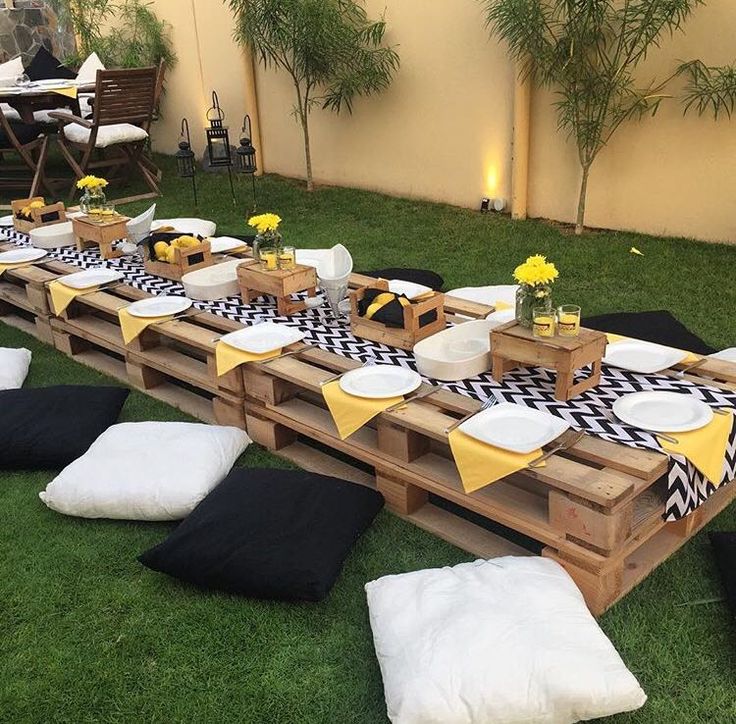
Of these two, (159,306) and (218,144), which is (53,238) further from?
(218,144)

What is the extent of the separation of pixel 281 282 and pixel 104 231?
140cm

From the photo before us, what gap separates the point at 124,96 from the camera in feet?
21.1

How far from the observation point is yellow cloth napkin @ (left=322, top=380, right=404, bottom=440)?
7.22 feet

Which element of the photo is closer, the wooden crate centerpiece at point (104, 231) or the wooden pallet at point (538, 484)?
the wooden pallet at point (538, 484)

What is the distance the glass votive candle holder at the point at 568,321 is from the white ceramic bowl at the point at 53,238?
9.53 feet

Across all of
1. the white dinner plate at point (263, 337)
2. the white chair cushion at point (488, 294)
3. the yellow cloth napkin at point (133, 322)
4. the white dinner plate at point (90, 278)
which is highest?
the white dinner plate at point (90, 278)

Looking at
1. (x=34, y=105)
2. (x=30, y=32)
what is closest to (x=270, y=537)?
(x=34, y=105)

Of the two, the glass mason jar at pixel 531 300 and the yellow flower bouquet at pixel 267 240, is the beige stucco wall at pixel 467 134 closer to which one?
the yellow flower bouquet at pixel 267 240

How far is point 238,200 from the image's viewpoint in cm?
673

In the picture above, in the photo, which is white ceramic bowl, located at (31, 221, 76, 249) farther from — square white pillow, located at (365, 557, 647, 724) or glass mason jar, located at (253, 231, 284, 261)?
square white pillow, located at (365, 557, 647, 724)

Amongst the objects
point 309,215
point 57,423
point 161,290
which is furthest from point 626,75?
point 57,423

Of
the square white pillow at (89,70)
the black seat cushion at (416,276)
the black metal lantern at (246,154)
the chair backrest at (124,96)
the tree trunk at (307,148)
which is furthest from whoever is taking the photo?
the square white pillow at (89,70)

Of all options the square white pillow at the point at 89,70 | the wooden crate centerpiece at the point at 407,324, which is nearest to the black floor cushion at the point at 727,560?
the wooden crate centerpiece at the point at 407,324

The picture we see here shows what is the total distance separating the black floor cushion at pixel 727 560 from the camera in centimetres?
186
